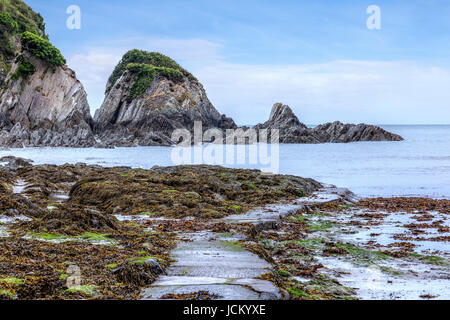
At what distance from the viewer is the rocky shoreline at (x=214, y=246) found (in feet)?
18.6

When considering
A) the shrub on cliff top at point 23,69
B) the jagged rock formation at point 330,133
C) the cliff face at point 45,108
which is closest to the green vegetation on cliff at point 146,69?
the cliff face at point 45,108

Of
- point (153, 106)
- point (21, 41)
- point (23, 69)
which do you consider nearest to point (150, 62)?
point (153, 106)

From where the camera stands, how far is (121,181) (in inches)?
746

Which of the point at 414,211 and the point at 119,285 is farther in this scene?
the point at 414,211

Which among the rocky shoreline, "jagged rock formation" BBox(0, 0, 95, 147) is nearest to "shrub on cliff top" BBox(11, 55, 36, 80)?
"jagged rock formation" BBox(0, 0, 95, 147)

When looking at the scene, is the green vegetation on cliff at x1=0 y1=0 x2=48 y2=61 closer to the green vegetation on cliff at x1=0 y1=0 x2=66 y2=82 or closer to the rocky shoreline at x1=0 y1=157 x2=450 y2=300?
the green vegetation on cliff at x1=0 y1=0 x2=66 y2=82

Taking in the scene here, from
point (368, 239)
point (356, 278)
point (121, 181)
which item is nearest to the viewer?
point (356, 278)

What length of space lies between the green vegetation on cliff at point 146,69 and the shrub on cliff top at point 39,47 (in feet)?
81.8

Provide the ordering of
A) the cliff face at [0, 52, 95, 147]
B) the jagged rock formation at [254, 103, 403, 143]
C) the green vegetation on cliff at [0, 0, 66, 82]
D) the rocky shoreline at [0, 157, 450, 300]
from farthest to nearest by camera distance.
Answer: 1. the jagged rock formation at [254, 103, 403, 143]
2. the green vegetation on cliff at [0, 0, 66, 82]
3. the cliff face at [0, 52, 95, 147]
4. the rocky shoreline at [0, 157, 450, 300]

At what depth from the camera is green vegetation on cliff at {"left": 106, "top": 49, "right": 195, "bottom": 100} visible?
4254 inches

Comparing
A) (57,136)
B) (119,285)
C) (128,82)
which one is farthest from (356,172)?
(128,82)

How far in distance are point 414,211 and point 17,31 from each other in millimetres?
91862

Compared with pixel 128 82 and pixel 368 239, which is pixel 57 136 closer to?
pixel 128 82

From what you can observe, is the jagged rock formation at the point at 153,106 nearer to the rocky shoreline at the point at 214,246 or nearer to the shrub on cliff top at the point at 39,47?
the shrub on cliff top at the point at 39,47
